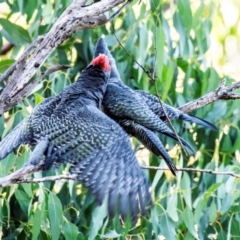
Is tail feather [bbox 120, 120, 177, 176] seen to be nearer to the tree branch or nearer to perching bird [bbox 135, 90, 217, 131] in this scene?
perching bird [bbox 135, 90, 217, 131]

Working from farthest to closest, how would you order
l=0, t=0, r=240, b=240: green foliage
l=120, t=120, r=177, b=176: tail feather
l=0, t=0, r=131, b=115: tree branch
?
l=0, t=0, r=240, b=240: green foliage
l=120, t=120, r=177, b=176: tail feather
l=0, t=0, r=131, b=115: tree branch

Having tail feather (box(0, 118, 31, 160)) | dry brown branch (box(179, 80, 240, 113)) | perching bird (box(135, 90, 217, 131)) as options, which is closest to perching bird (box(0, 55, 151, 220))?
tail feather (box(0, 118, 31, 160))

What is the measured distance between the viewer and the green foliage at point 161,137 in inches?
95.5

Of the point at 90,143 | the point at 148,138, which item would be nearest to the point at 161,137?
the point at 148,138

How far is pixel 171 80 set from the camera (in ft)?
8.86

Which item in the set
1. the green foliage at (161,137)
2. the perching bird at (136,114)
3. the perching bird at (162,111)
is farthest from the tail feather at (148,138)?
the green foliage at (161,137)

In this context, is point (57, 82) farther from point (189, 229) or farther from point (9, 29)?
point (189, 229)

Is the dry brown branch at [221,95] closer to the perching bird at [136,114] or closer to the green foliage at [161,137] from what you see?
the perching bird at [136,114]

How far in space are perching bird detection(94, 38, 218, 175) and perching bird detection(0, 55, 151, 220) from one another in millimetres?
49

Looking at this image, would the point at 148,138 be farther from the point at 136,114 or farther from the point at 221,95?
the point at 221,95

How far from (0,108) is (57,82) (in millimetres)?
754

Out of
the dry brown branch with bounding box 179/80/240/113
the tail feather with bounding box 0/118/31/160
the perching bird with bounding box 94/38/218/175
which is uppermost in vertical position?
the dry brown branch with bounding box 179/80/240/113

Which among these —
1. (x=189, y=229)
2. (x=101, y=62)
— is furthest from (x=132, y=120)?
(x=189, y=229)

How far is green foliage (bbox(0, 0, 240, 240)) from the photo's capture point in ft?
7.96
